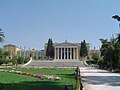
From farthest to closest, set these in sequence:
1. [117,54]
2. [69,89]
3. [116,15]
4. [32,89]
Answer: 1. [117,54]
2. [116,15]
3. [32,89]
4. [69,89]

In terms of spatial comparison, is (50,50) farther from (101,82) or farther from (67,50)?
(101,82)

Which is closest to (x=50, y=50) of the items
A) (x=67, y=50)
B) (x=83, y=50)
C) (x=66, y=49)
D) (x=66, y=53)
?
(x=66, y=49)

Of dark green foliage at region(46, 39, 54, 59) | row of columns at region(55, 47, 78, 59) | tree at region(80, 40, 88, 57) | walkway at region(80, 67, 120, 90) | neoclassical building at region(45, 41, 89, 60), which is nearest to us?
walkway at region(80, 67, 120, 90)

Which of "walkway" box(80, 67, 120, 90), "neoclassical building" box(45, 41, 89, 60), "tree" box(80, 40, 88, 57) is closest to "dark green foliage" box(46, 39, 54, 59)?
"neoclassical building" box(45, 41, 89, 60)

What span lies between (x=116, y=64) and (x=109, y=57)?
11.1 ft

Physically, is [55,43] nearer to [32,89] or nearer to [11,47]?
[11,47]

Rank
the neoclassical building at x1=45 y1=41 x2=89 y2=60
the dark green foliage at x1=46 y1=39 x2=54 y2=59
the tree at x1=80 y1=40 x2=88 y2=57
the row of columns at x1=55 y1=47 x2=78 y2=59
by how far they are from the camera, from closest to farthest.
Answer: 1. the dark green foliage at x1=46 y1=39 x2=54 y2=59
2. the tree at x1=80 y1=40 x2=88 y2=57
3. the neoclassical building at x1=45 y1=41 x2=89 y2=60
4. the row of columns at x1=55 y1=47 x2=78 y2=59

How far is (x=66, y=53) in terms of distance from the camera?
142m

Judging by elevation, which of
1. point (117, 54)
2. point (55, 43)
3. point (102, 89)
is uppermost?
point (55, 43)

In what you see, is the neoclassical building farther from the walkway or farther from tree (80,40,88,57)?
the walkway

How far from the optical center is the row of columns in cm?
14045

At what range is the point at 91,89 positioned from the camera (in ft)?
55.0

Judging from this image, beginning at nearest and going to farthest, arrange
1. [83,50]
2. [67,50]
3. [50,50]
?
[83,50], [67,50], [50,50]

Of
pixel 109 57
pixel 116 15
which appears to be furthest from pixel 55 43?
pixel 116 15
